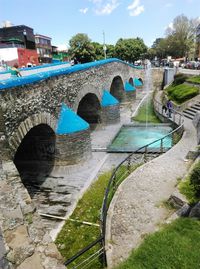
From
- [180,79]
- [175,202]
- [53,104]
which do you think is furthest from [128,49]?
[175,202]

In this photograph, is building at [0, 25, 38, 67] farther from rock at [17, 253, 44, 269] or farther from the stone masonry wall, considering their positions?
rock at [17, 253, 44, 269]

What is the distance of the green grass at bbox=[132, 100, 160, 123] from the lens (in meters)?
21.5

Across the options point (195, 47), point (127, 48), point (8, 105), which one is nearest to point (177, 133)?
point (8, 105)

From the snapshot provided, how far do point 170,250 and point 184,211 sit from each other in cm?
202

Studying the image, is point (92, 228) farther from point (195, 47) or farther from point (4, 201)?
point (195, 47)

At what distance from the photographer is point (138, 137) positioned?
1689cm

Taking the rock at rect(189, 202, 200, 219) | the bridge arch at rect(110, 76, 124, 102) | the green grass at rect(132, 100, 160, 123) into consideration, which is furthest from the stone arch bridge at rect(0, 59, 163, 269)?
the bridge arch at rect(110, 76, 124, 102)

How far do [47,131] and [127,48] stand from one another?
4788 cm

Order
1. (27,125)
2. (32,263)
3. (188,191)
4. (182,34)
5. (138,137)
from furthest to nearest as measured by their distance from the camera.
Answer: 1. (182,34)
2. (138,137)
3. (27,125)
4. (188,191)
5. (32,263)

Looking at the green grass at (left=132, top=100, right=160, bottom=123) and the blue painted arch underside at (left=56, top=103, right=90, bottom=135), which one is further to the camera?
the green grass at (left=132, top=100, right=160, bottom=123)

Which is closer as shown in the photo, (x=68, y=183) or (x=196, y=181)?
(x=196, y=181)

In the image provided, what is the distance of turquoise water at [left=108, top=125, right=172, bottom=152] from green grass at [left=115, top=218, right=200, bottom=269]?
26.8ft

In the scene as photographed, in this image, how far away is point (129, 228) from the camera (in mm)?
6965

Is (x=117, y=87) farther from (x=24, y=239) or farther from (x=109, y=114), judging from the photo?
(x=24, y=239)
